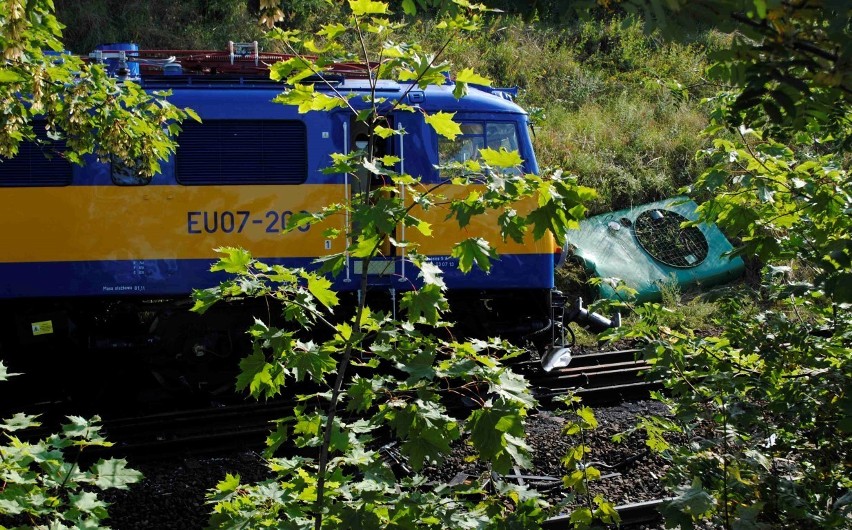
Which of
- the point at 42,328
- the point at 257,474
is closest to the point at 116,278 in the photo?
the point at 42,328

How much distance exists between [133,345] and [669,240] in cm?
839

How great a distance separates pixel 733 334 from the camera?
175 inches

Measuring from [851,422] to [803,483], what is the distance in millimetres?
1498

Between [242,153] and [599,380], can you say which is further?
[599,380]

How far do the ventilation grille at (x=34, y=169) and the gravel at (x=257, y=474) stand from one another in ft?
9.85

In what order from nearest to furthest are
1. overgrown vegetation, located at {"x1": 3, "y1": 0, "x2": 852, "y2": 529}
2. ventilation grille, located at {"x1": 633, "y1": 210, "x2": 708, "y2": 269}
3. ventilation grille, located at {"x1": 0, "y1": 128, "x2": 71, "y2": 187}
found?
overgrown vegetation, located at {"x1": 3, "y1": 0, "x2": 852, "y2": 529} → ventilation grille, located at {"x1": 0, "y1": 128, "x2": 71, "y2": 187} → ventilation grille, located at {"x1": 633, "y1": 210, "x2": 708, "y2": 269}

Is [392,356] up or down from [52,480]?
up

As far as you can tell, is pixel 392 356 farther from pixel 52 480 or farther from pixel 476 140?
pixel 476 140

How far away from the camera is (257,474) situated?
22.4ft

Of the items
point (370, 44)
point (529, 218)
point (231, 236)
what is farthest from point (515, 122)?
point (370, 44)

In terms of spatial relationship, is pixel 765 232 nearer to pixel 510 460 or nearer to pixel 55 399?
pixel 510 460

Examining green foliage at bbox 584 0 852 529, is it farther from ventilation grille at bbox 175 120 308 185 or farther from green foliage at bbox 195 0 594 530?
ventilation grille at bbox 175 120 308 185

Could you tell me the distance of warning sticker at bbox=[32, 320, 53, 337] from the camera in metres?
8.32

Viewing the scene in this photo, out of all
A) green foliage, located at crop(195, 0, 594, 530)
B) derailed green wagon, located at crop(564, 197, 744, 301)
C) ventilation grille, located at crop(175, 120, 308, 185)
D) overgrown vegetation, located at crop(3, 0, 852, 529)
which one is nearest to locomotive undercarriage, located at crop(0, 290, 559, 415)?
ventilation grille, located at crop(175, 120, 308, 185)
